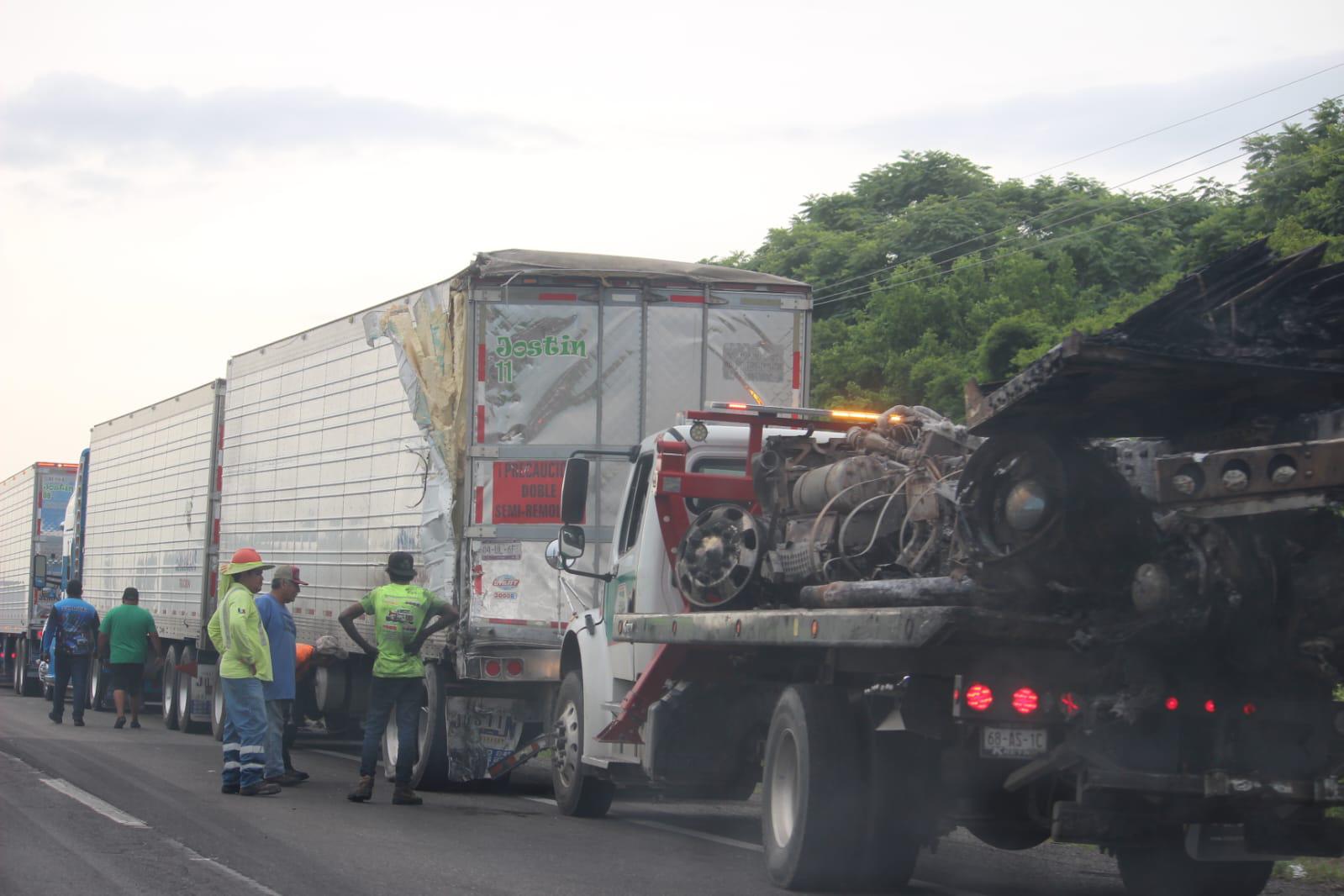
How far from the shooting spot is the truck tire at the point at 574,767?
1116 cm

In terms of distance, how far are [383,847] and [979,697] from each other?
3909mm

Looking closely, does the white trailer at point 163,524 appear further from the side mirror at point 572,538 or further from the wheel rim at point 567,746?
the side mirror at point 572,538

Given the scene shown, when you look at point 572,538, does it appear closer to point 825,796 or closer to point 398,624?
point 398,624

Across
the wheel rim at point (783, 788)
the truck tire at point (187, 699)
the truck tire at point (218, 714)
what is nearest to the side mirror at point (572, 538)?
the wheel rim at point (783, 788)

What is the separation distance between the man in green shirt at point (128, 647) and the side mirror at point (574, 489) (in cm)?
1028

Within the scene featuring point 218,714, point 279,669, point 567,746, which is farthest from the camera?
point 218,714

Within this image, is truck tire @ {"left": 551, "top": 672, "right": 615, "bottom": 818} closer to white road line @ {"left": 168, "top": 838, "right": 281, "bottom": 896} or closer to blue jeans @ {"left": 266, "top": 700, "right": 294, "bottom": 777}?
blue jeans @ {"left": 266, "top": 700, "right": 294, "bottom": 777}

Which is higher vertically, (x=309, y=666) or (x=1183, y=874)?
(x=309, y=666)

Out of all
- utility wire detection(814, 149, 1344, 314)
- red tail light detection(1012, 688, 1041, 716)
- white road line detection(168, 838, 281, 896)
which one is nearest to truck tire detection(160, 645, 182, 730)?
white road line detection(168, 838, 281, 896)

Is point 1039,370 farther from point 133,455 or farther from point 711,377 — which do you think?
point 133,455

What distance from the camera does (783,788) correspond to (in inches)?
322

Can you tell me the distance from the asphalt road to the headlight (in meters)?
2.39

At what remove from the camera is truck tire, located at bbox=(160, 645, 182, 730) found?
19.8 m

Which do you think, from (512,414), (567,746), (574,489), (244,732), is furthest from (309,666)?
(574,489)
